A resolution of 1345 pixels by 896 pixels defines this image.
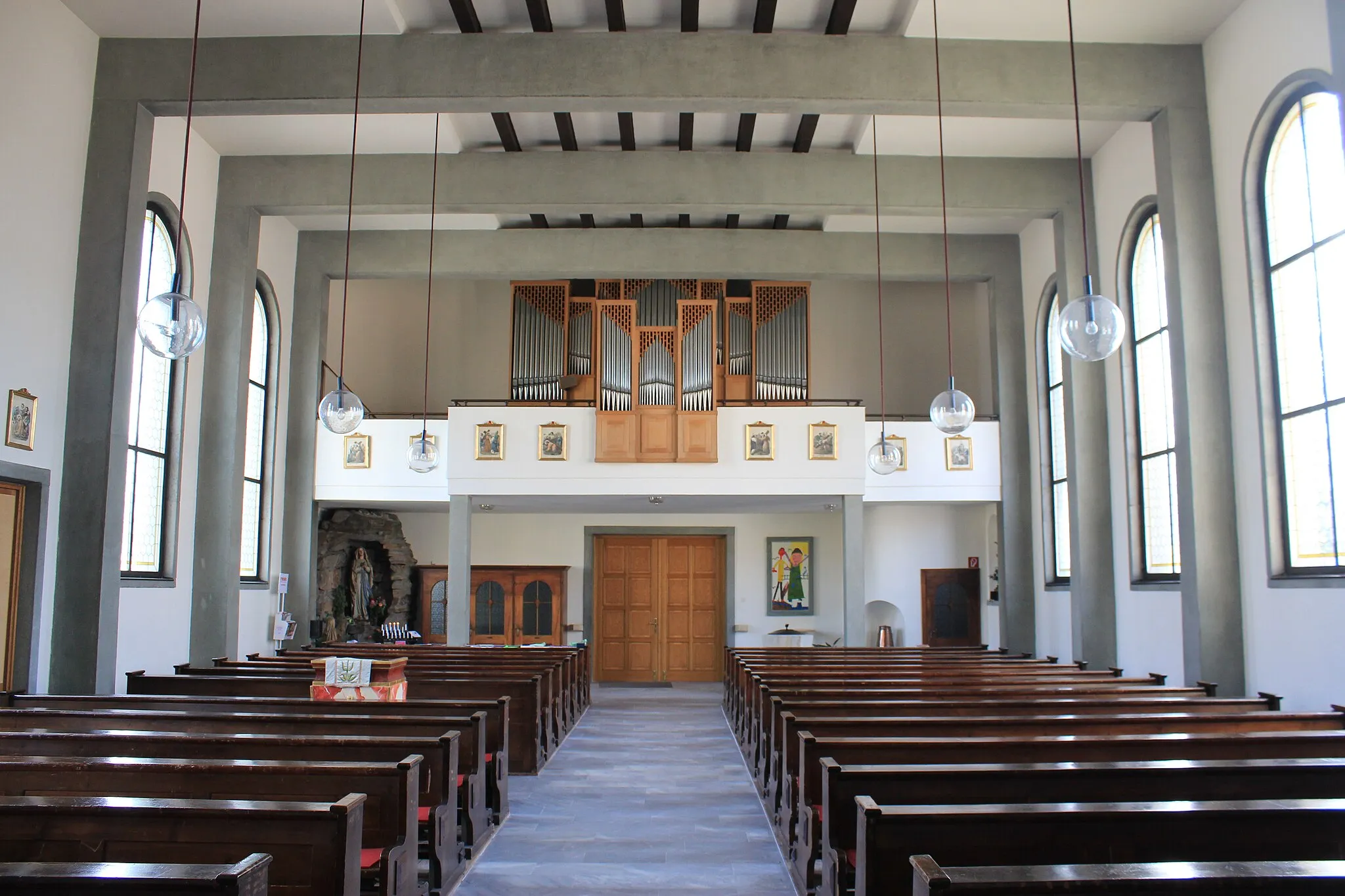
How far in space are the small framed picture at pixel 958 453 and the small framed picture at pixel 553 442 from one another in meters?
4.38

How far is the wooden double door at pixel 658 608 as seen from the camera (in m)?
14.5

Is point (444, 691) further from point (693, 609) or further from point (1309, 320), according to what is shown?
point (693, 609)

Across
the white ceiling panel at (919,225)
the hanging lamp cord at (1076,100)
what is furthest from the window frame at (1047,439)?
the hanging lamp cord at (1076,100)

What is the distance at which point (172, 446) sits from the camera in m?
8.71

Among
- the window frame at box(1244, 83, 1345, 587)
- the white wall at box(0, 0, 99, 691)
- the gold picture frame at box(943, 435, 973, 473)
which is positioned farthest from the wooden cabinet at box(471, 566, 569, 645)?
the window frame at box(1244, 83, 1345, 587)

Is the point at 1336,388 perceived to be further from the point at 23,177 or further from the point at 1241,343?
the point at 23,177

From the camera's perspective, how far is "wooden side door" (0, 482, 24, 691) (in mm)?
6043

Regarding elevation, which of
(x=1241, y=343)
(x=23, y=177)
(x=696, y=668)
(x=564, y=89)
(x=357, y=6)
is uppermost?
(x=357, y=6)

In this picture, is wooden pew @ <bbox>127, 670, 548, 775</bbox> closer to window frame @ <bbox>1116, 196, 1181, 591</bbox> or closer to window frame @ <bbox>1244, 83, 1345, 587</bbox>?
window frame @ <bbox>1244, 83, 1345, 587</bbox>

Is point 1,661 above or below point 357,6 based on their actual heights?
below

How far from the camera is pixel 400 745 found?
3.93 metres

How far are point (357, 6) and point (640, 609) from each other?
9.73m

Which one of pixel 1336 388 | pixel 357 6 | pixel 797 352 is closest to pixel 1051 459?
pixel 797 352

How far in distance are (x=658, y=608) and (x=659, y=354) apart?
15.0ft
